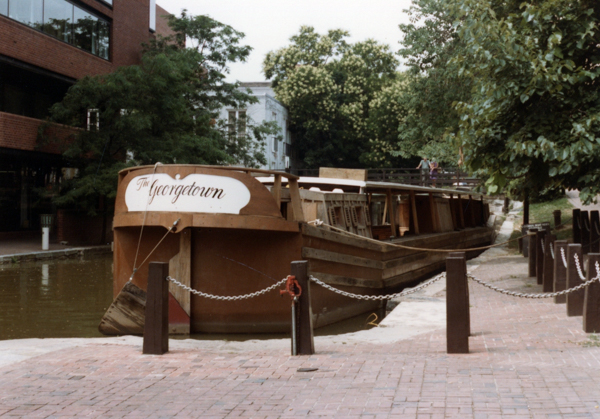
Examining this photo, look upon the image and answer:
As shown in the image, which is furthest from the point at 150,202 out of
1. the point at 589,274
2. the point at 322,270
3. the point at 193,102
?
the point at 193,102

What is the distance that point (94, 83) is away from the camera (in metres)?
24.6

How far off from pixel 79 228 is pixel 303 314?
22901mm

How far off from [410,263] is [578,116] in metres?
5.83

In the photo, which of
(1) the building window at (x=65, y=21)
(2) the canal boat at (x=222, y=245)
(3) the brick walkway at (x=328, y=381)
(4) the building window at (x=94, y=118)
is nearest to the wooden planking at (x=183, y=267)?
(2) the canal boat at (x=222, y=245)

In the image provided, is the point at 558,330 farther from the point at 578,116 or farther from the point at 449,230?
the point at 449,230

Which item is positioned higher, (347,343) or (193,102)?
(193,102)

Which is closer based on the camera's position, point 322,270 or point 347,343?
point 347,343

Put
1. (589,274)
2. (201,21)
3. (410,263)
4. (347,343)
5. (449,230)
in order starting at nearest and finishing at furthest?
(589,274), (347,343), (410,263), (449,230), (201,21)

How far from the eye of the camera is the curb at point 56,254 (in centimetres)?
1985

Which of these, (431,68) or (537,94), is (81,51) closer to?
(431,68)

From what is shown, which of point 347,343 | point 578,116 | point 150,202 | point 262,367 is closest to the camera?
point 262,367

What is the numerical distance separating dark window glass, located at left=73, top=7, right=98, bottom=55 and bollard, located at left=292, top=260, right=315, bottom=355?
985 inches

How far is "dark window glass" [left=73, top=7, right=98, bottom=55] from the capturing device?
93.5 ft

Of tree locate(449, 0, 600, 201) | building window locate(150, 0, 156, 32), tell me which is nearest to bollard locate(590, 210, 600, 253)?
tree locate(449, 0, 600, 201)
